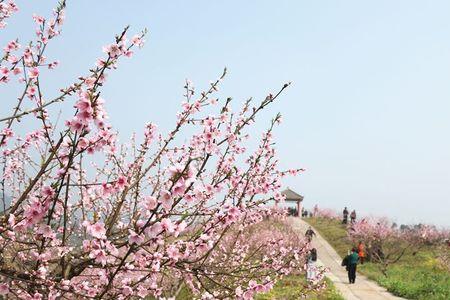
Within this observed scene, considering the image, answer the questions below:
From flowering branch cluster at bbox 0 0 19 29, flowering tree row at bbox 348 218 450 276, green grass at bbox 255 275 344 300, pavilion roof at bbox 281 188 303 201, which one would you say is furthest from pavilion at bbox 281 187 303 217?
flowering branch cluster at bbox 0 0 19 29

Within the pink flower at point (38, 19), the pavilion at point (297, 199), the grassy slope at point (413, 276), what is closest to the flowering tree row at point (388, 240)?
the grassy slope at point (413, 276)

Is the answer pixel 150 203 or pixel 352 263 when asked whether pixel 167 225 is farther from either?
pixel 352 263

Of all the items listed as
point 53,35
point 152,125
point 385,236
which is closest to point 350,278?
point 385,236

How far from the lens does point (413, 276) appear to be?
62.7ft

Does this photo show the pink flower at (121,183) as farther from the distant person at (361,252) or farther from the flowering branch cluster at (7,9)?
→ the distant person at (361,252)

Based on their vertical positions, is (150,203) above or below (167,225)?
above

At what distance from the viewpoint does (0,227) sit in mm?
3229

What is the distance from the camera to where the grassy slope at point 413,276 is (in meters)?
15.2

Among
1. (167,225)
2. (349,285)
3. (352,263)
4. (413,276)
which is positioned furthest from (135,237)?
(413,276)

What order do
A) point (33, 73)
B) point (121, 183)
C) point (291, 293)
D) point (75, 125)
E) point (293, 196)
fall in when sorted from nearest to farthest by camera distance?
1. point (75, 125)
2. point (121, 183)
3. point (33, 73)
4. point (291, 293)
5. point (293, 196)

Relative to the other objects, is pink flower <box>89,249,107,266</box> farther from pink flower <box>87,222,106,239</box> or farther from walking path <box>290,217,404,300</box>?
walking path <box>290,217,404,300</box>

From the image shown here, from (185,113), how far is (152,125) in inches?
45.1

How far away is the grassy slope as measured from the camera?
49.8 feet

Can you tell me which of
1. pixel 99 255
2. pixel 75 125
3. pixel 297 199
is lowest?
pixel 99 255
